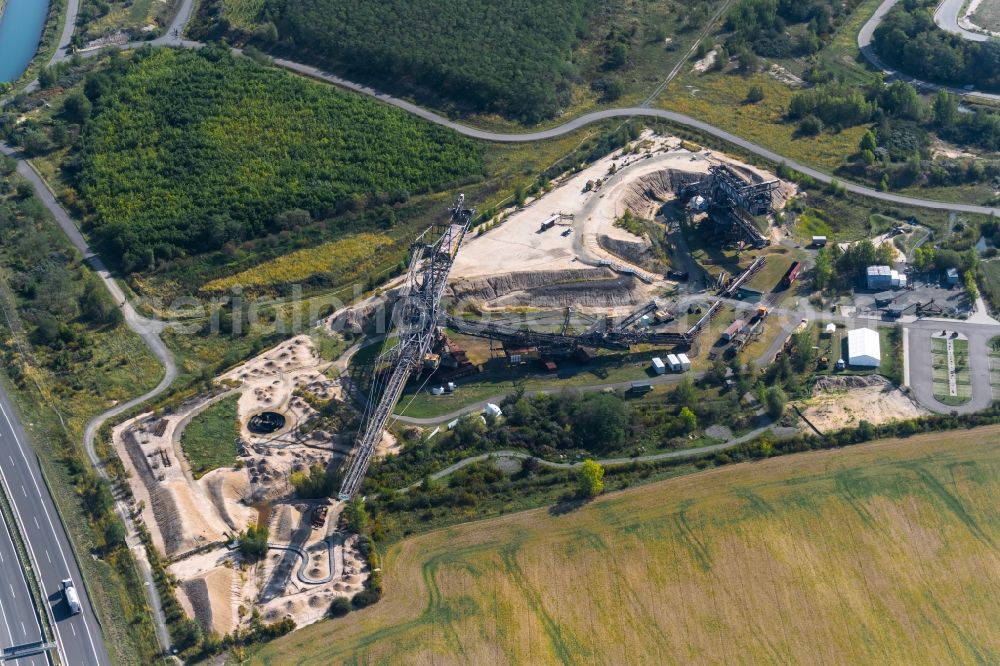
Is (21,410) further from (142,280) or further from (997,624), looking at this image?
(997,624)

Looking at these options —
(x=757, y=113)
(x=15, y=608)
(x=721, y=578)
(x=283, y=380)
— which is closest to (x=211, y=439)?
(x=283, y=380)

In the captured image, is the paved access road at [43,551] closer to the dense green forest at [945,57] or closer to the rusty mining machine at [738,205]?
the rusty mining machine at [738,205]

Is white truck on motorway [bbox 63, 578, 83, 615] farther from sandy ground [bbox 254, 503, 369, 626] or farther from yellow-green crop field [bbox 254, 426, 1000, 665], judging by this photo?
yellow-green crop field [bbox 254, 426, 1000, 665]

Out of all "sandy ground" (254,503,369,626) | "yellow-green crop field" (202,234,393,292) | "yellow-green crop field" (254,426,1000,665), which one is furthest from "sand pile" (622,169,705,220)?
"sandy ground" (254,503,369,626)

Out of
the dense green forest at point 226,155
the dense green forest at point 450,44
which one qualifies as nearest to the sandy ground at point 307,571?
the dense green forest at point 226,155

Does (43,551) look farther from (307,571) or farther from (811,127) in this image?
(811,127)

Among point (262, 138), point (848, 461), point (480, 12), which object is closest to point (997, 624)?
point (848, 461)
